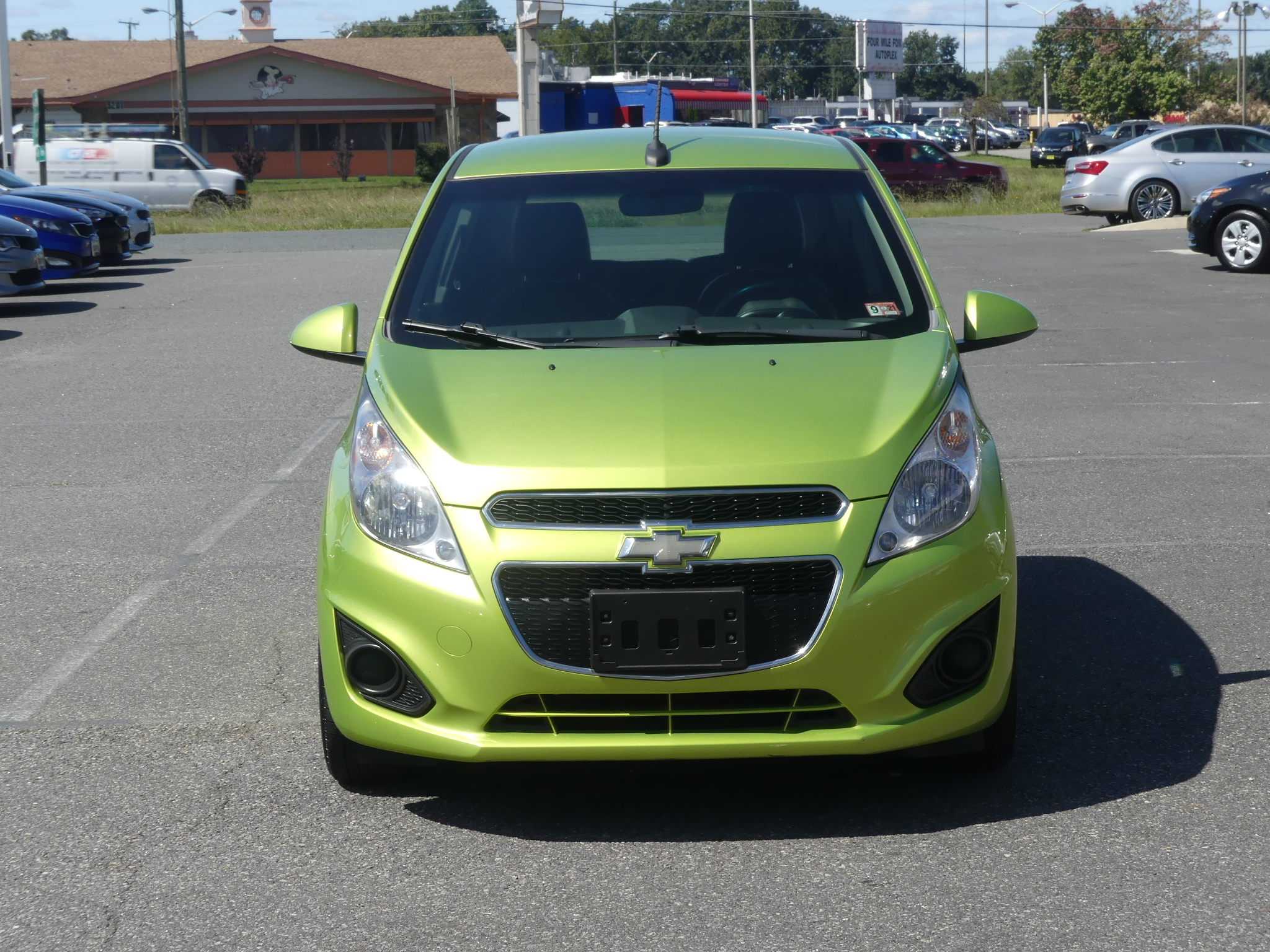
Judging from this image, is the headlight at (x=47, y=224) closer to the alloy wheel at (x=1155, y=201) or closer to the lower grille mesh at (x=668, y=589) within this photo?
the lower grille mesh at (x=668, y=589)

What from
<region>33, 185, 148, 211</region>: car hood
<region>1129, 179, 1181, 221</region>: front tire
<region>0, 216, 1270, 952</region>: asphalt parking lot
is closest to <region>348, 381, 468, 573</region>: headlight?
<region>0, 216, 1270, 952</region>: asphalt parking lot

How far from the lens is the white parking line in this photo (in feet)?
Answer: 15.1

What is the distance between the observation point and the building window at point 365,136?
60781 mm

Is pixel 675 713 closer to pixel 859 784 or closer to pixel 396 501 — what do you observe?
pixel 859 784

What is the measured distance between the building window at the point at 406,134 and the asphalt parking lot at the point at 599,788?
5478cm

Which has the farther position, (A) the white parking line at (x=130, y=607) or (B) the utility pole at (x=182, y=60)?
(B) the utility pole at (x=182, y=60)

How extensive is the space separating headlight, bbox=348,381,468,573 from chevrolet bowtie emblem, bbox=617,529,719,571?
0.39m

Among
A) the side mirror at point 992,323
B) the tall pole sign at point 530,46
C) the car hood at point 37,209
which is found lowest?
the side mirror at point 992,323

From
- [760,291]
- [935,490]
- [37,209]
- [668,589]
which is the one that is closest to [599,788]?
[668,589]

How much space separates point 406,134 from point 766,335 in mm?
59258

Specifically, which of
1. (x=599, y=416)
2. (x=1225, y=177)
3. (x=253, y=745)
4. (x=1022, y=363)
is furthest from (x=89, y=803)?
(x=1225, y=177)

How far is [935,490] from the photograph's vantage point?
3555mm

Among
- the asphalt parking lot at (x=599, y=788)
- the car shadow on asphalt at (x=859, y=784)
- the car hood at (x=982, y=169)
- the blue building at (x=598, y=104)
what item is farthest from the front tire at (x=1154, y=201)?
the blue building at (x=598, y=104)

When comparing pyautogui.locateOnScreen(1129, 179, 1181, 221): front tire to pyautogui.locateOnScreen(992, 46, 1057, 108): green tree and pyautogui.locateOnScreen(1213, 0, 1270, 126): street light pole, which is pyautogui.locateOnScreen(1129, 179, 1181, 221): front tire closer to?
pyautogui.locateOnScreen(1213, 0, 1270, 126): street light pole
